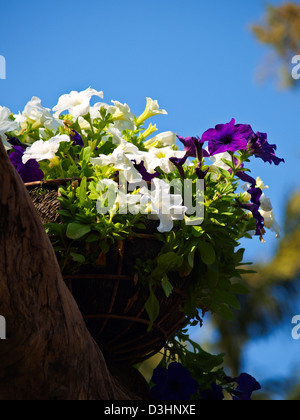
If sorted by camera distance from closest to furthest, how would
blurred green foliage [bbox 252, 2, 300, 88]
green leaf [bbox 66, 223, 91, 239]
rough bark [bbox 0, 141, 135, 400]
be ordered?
1. rough bark [bbox 0, 141, 135, 400]
2. green leaf [bbox 66, 223, 91, 239]
3. blurred green foliage [bbox 252, 2, 300, 88]

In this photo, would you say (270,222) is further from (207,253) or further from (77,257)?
(77,257)

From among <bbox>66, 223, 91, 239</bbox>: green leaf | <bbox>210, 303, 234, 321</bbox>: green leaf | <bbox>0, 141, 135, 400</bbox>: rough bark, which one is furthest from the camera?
<bbox>210, 303, 234, 321</bbox>: green leaf

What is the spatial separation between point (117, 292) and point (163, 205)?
0.71 feet

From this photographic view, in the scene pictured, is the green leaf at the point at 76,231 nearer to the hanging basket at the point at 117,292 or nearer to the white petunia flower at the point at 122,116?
the hanging basket at the point at 117,292

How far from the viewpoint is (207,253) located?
3.61 ft

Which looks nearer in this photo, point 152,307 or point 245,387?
point 152,307

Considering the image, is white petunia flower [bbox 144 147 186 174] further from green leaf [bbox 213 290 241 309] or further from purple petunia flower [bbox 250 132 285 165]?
green leaf [bbox 213 290 241 309]

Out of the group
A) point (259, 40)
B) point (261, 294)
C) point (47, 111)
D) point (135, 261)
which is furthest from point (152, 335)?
point (259, 40)

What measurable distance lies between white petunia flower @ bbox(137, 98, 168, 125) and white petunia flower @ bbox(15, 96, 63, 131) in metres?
0.21

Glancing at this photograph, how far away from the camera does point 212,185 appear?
3.85 feet

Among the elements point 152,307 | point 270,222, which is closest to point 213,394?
point 152,307

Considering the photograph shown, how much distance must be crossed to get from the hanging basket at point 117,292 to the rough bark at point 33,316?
117 millimetres

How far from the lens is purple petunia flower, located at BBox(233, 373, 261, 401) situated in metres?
1.34

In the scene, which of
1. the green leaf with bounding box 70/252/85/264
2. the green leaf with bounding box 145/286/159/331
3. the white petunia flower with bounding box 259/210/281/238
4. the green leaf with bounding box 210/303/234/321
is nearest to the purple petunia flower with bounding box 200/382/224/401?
the green leaf with bounding box 210/303/234/321
